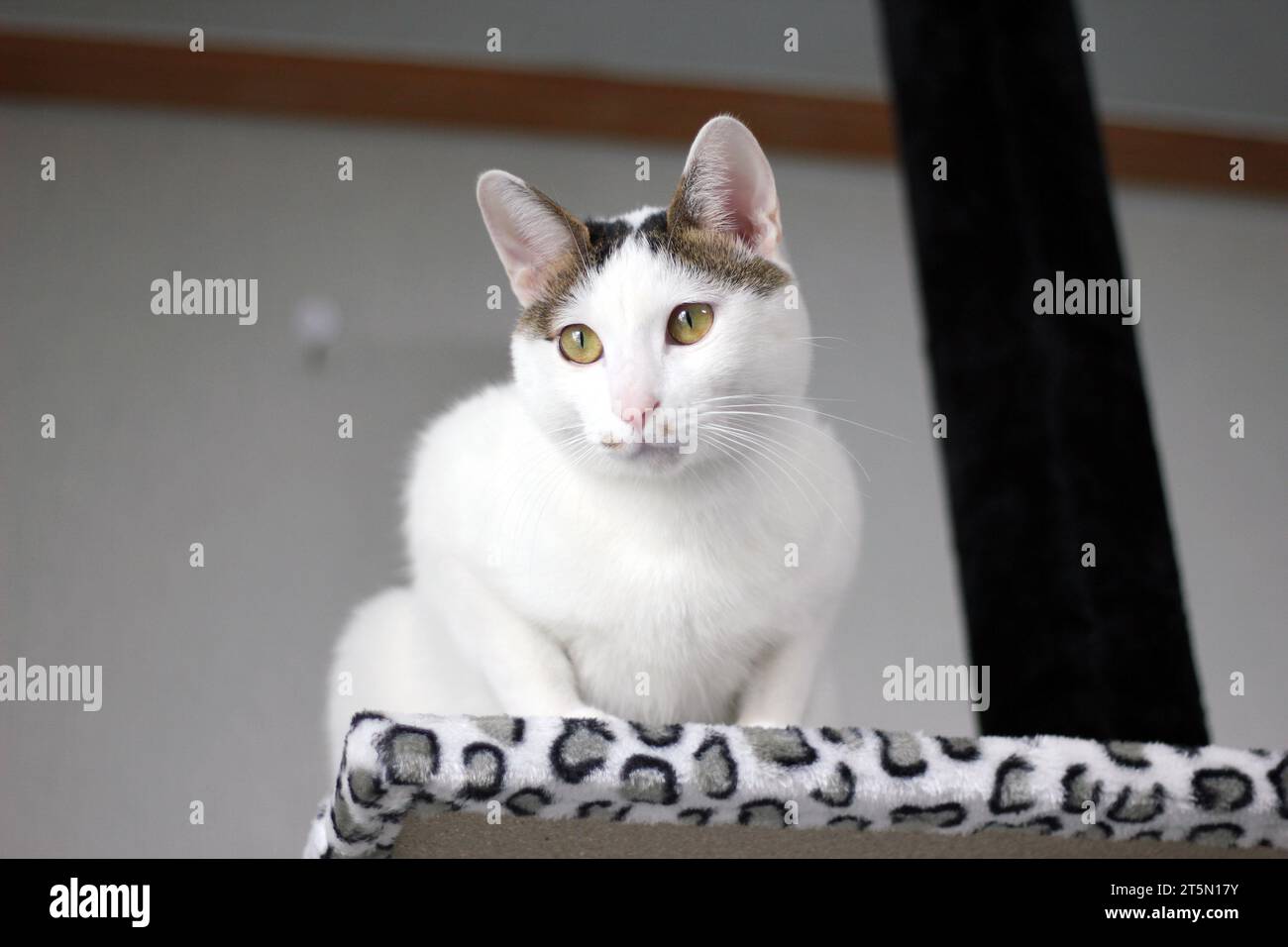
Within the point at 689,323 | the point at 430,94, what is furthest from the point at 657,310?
the point at 430,94

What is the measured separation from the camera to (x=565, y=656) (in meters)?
1.19

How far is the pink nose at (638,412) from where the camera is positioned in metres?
1.02

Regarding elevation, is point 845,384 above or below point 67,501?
above

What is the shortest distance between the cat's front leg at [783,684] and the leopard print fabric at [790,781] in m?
0.23

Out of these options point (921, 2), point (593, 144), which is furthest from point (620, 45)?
point (921, 2)

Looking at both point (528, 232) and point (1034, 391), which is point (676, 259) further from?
point (1034, 391)

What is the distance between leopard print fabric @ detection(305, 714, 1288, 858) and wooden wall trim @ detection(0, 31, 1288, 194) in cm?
190

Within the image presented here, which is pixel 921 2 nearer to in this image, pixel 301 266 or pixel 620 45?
pixel 620 45

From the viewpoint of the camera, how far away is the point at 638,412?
3.34ft

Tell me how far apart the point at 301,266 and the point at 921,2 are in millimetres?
1399

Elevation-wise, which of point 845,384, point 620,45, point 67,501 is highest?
point 620,45

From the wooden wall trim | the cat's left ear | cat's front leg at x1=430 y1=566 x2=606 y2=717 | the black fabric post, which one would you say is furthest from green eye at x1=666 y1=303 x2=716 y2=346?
the wooden wall trim

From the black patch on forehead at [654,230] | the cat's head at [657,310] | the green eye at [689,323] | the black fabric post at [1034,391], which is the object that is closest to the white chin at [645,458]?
the cat's head at [657,310]

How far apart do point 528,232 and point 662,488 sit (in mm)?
293
